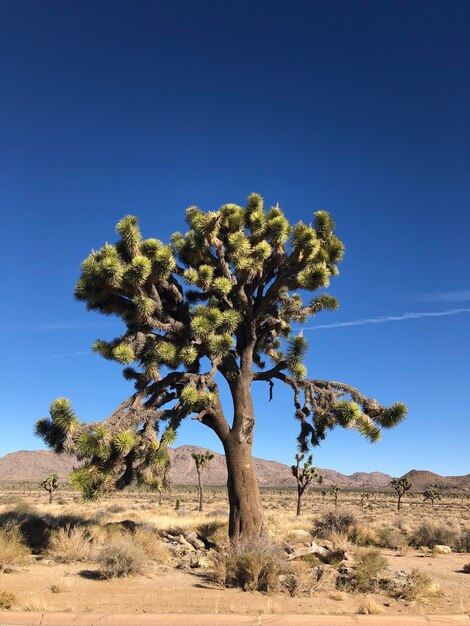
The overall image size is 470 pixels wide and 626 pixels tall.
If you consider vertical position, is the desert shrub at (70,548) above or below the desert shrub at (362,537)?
above

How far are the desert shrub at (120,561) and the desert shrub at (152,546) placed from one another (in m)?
1.05

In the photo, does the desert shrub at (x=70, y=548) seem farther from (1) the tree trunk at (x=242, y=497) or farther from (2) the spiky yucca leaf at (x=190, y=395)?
(2) the spiky yucca leaf at (x=190, y=395)

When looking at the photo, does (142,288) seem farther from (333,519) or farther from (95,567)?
(333,519)

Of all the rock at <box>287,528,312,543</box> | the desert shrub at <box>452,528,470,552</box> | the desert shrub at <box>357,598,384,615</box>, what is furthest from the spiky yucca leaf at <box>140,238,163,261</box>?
the desert shrub at <box>452,528,470,552</box>

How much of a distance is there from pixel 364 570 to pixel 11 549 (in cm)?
682

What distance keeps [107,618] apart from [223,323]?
7241 millimetres

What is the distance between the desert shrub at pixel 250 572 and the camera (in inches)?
349

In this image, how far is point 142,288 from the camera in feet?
42.0

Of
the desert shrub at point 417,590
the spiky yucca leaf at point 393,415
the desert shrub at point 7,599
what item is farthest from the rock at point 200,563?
the spiky yucca leaf at point 393,415

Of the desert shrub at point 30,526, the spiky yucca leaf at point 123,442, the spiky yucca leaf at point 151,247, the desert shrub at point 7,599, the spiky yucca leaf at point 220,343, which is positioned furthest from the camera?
the spiky yucca leaf at point 151,247

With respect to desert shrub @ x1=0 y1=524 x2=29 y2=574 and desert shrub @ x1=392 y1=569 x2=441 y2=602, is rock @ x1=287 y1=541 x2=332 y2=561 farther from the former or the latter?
desert shrub @ x1=0 y1=524 x2=29 y2=574

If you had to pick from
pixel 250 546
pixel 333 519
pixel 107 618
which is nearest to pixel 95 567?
pixel 250 546

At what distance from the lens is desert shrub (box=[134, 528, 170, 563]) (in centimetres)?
1152

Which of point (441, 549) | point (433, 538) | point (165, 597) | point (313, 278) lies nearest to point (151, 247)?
point (313, 278)
